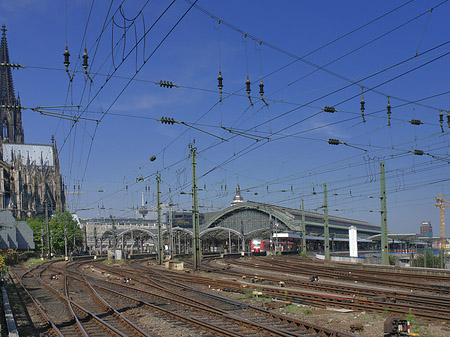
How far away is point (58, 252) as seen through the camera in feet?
290

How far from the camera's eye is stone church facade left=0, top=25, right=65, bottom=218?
112000mm

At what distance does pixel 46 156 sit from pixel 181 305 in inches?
5873

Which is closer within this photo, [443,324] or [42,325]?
[443,324]

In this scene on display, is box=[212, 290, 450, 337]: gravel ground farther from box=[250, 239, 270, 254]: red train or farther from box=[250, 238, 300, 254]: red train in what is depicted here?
box=[250, 239, 270, 254]: red train

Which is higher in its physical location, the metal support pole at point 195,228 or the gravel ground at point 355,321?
the metal support pole at point 195,228

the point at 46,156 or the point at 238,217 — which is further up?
the point at 46,156

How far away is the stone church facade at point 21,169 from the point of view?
367 feet

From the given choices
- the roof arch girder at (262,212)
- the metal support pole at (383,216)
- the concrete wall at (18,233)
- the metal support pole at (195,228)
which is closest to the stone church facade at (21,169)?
the concrete wall at (18,233)

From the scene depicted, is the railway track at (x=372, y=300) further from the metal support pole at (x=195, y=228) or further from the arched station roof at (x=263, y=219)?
the arched station roof at (x=263, y=219)

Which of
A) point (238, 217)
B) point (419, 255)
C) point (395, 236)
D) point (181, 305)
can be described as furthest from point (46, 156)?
point (181, 305)

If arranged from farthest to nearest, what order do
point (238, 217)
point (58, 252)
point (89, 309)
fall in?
point (238, 217)
point (58, 252)
point (89, 309)

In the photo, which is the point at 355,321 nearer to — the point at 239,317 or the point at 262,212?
the point at 239,317

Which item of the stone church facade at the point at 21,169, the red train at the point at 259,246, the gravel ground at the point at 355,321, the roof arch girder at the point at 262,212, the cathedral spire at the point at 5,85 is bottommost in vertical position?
the red train at the point at 259,246

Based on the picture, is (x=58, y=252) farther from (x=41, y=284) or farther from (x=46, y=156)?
(x=46, y=156)
